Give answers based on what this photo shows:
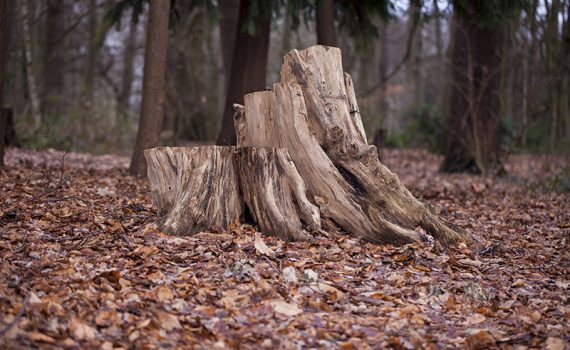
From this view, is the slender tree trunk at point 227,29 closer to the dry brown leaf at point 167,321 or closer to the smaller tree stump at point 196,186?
the smaller tree stump at point 196,186

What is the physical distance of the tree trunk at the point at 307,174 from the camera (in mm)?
5980

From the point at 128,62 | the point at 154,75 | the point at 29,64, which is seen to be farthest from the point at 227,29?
the point at 154,75

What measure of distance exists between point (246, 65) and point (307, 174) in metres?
5.26

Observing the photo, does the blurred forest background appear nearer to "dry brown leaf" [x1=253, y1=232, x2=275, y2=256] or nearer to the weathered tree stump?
the weathered tree stump

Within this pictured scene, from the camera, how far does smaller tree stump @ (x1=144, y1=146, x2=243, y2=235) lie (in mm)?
5887

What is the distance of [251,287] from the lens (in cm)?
469

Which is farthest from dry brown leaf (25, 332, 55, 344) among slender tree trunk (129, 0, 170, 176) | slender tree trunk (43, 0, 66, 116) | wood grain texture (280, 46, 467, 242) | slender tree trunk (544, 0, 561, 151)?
slender tree trunk (43, 0, 66, 116)

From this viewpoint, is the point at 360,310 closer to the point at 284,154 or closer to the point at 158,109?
the point at 284,154

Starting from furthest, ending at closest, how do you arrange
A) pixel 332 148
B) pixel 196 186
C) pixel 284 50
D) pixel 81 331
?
pixel 284 50
pixel 332 148
pixel 196 186
pixel 81 331

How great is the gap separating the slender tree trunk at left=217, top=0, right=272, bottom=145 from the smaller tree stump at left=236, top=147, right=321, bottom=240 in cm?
495

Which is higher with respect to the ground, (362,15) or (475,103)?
(362,15)

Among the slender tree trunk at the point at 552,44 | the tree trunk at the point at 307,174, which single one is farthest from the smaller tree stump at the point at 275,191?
the slender tree trunk at the point at 552,44

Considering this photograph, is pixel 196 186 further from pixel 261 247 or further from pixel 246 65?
pixel 246 65

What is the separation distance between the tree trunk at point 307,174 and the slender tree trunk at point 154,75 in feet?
10.2
